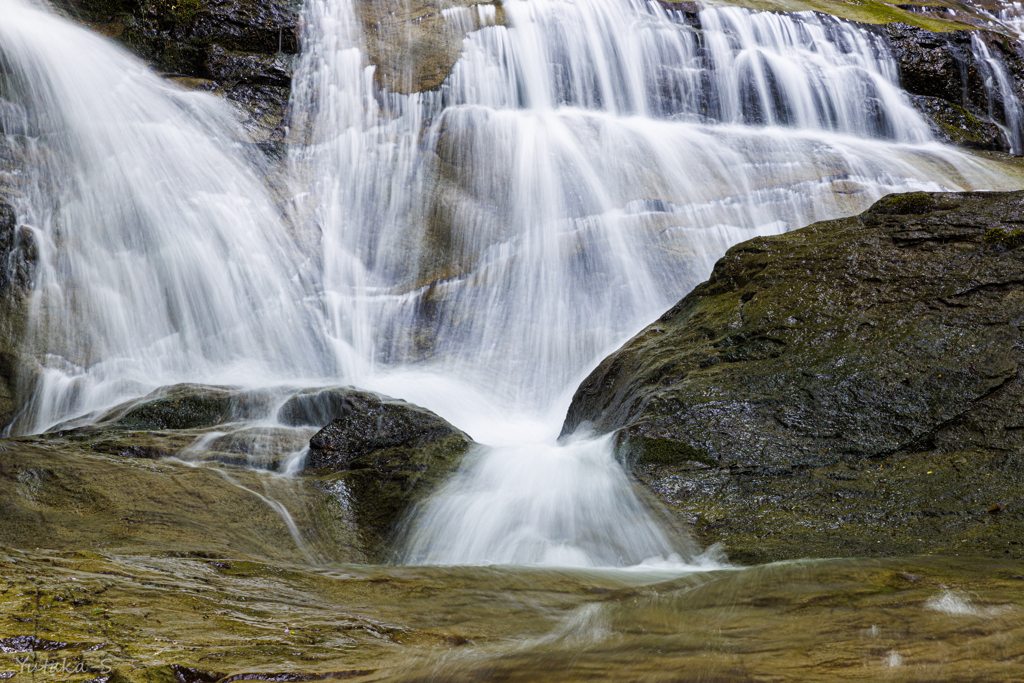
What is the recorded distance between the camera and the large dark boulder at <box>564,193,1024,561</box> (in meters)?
3.62

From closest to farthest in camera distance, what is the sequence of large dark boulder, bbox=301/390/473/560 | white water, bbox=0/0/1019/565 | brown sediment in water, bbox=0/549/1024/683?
brown sediment in water, bbox=0/549/1024/683 < large dark boulder, bbox=301/390/473/560 < white water, bbox=0/0/1019/565

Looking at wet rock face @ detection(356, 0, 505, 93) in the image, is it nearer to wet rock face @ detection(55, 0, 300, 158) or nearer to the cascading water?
the cascading water

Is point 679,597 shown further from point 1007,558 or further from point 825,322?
point 825,322

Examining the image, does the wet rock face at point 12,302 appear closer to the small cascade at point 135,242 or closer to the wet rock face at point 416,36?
the small cascade at point 135,242

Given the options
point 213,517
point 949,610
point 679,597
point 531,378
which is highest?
point 949,610

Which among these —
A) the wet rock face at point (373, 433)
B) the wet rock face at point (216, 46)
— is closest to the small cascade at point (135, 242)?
A: the wet rock face at point (216, 46)

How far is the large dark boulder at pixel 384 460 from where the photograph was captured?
15.1 ft

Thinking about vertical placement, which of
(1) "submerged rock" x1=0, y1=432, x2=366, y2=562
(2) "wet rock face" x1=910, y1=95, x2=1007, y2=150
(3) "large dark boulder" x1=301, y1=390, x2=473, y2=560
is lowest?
(3) "large dark boulder" x1=301, y1=390, x2=473, y2=560

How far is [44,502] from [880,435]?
456cm

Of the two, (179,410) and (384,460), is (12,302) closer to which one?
(179,410)

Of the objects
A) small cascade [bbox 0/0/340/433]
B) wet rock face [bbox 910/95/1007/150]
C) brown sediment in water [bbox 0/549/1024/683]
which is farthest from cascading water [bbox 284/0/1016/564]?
brown sediment in water [bbox 0/549/1024/683]

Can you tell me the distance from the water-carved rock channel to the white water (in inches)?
2.2

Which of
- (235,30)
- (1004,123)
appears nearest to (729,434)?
(235,30)

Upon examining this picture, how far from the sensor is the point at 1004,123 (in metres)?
13.8
